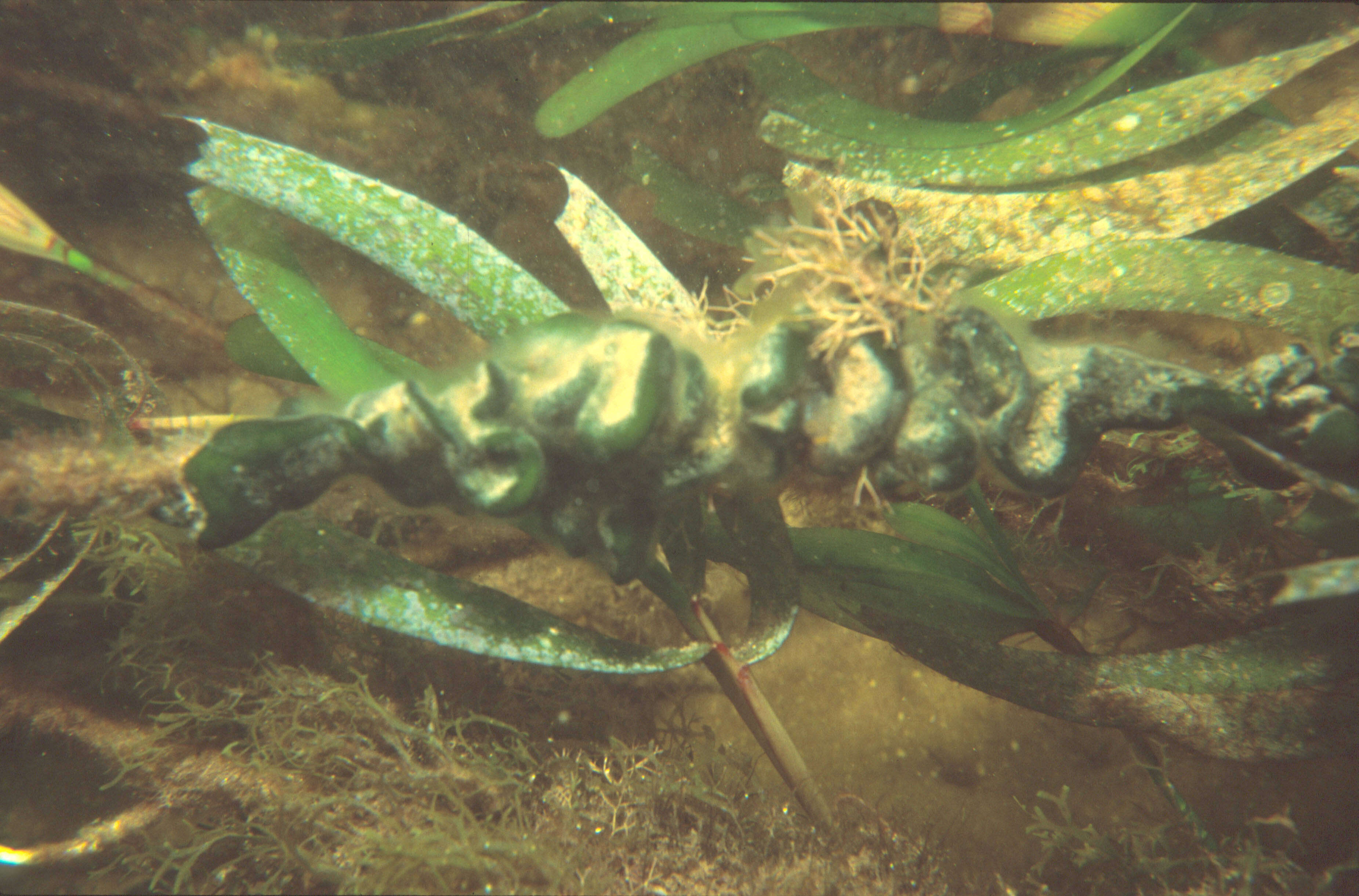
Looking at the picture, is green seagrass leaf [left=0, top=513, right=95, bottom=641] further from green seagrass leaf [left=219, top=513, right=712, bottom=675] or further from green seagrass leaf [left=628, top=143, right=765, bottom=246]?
green seagrass leaf [left=628, top=143, right=765, bottom=246]

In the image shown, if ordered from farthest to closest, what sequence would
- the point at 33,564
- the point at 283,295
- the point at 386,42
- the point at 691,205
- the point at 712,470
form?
1. the point at 691,205
2. the point at 386,42
3. the point at 33,564
4. the point at 283,295
5. the point at 712,470

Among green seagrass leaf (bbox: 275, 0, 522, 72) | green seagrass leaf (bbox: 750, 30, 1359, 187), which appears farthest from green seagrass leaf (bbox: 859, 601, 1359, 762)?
green seagrass leaf (bbox: 275, 0, 522, 72)

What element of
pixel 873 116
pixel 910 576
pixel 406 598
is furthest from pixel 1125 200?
pixel 406 598

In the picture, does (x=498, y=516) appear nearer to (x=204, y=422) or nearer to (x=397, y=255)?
(x=397, y=255)

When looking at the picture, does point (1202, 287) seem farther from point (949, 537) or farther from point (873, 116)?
point (873, 116)

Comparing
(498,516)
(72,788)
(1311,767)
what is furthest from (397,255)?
(1311,767)
